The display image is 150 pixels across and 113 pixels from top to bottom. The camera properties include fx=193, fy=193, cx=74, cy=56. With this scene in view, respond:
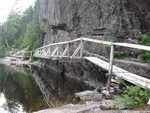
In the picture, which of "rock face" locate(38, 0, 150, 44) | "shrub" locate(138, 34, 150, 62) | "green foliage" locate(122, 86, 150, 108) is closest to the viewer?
"green foliage" locate(122, 86, 150, 108)

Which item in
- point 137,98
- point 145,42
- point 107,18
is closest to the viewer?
point 137,98

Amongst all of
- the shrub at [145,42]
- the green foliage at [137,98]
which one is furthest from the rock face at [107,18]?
the green foliage at [137,98]

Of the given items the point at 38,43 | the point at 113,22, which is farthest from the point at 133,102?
the point at 38,43

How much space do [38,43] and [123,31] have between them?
15848mm

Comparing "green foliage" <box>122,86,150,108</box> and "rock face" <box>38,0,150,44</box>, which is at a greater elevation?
"rock face" <box>38,0,150,44</box>

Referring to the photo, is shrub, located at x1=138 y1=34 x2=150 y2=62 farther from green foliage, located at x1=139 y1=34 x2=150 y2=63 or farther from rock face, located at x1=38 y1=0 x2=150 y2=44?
rock face, located at x1=38 y1=0 x2=150 y2=44

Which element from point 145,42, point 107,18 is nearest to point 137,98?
point 145,42

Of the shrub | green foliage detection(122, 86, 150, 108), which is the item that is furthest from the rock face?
green foliage detection(122, 86, 150, 108)

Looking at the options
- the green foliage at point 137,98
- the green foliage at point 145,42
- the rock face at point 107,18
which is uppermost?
the rock face at point 107,18

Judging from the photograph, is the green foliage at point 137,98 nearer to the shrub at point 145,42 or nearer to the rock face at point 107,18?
the shrub at point 145,42

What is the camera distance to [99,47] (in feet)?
27.6

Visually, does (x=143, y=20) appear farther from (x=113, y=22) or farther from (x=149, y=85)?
(x=149, y=85)

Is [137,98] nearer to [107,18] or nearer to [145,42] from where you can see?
[145,42]

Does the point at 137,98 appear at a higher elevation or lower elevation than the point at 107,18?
lower
